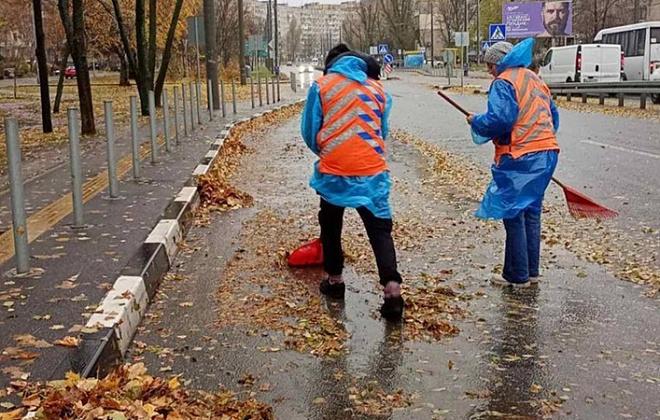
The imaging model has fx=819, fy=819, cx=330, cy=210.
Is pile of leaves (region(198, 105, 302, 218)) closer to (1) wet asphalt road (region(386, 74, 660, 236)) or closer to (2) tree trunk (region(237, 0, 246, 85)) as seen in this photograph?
(1) wet asphalt road (region(386, 74, 660, 236))

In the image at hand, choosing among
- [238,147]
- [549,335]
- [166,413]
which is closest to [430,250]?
[549,335]

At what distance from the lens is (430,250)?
7.08 metres

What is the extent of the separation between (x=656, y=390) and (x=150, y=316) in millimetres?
3034

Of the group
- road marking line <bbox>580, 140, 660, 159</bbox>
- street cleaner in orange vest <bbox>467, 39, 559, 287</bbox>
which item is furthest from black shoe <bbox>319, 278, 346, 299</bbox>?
road marking line <bbox>580, 140, 660, 159</bbox>

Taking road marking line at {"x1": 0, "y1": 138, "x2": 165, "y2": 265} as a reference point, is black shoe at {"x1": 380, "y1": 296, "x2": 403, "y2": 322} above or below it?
below

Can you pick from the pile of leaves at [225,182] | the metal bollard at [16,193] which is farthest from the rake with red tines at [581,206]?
the pile of leaves at [225,182]

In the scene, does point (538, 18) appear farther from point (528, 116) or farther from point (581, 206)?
point (528, 116)

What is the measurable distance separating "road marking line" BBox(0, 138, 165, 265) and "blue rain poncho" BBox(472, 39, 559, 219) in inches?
146

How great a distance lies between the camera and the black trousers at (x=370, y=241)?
523cm

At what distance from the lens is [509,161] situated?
5.77 metres

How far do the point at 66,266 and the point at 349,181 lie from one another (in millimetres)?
2306

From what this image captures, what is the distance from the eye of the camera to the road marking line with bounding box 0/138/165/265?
22.4 feet

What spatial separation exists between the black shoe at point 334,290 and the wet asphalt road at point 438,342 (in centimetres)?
7

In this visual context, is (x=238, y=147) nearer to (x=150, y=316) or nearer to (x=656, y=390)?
(x=150, y=316)
